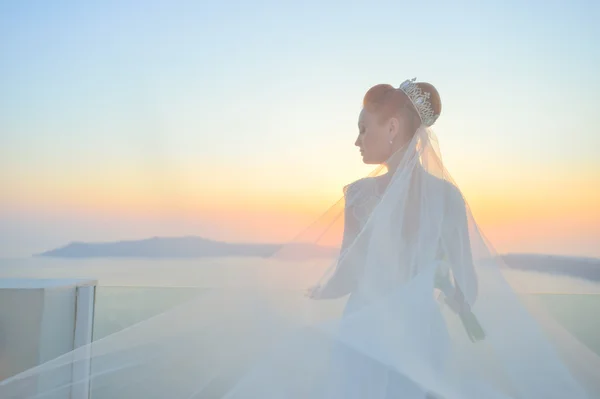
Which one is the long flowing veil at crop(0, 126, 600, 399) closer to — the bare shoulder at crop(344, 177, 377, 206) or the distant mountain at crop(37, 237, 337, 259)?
the bare shoulder at crop(344, 177, 377, 206)

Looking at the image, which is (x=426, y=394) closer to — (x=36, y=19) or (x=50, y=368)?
(x=50, y=368)

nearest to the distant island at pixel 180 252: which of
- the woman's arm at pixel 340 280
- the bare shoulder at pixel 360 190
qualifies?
the bare shoulder at pixel 360 190

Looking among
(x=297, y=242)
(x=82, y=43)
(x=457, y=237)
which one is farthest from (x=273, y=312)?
(x=82, y=43)

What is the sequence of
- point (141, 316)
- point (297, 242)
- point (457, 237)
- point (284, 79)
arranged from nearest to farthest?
1. point (457, 237)
2. point (297, 242)
3. point (141, 316)
4. point (284, 79)

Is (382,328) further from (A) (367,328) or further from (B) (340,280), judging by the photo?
(B) (340,280)

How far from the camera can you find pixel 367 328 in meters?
1.18

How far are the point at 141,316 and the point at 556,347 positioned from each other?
1272 millimetres

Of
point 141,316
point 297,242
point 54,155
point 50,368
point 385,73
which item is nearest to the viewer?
point 50,368

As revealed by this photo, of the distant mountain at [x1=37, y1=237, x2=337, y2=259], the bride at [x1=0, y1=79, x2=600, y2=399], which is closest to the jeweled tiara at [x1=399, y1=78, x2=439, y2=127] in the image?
the bride at [x1=0, y1=79, x2=600, y2=399]

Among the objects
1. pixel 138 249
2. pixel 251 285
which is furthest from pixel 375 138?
pixel 138 249

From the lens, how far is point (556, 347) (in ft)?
4.81

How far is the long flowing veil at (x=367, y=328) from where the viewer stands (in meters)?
1.15

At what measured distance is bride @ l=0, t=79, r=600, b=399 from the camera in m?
1.14

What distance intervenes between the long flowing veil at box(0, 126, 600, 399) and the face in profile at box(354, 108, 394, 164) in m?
0.04
